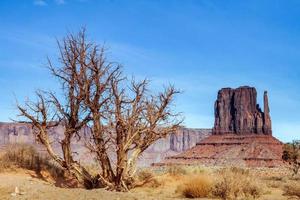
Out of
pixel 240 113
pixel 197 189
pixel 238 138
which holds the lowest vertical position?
pixel 197 189

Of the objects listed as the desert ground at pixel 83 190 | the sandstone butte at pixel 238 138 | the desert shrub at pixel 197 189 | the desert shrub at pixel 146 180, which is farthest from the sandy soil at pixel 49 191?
the sandstone butte at pixel 238 138

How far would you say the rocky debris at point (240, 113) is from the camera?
159m

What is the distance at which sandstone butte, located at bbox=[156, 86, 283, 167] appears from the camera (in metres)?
131

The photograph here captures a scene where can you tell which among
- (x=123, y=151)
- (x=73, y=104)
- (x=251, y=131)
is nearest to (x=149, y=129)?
(x=123, y=151)

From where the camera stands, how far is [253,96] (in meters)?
166

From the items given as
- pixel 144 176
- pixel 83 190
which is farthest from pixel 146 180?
pixel 83 190

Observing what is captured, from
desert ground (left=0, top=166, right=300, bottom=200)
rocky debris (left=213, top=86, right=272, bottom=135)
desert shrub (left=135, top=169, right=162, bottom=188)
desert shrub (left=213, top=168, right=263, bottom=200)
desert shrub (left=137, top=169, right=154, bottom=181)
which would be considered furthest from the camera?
rocky debris (left=213, top=86, right=272, bottom=135)

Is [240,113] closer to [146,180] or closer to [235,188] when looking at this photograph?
[146,180]

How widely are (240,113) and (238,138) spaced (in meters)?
13.7

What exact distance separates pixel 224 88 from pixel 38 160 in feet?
500

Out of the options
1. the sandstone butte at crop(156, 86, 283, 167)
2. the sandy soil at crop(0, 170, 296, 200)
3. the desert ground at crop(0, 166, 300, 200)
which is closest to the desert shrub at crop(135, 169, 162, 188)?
the desert ground at crop(0, 166, 300, 200)

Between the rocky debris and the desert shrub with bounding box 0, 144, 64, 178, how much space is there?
140 meters

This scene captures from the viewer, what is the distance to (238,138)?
153375 mm

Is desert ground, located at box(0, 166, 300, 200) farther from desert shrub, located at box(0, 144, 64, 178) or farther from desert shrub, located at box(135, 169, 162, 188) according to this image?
desert shrub, located at box(0, 144, 64, 178)
